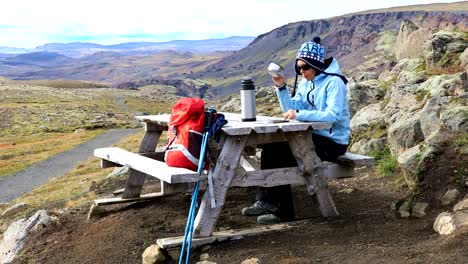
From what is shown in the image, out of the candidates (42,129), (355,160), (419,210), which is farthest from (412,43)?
(42,129)

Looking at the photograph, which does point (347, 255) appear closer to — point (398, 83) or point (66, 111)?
point (398, 83)

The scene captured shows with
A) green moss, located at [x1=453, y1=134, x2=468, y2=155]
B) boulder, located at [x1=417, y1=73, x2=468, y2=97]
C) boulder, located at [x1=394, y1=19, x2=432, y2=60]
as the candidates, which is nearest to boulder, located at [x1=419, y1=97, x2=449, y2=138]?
green moss, located at [x1=453, y1=134, x2=468, y2=155]

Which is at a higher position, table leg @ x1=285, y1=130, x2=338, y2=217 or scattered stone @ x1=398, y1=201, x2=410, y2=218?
Answer: table leg @ x1=285, y1=130, x2=338, y2=217

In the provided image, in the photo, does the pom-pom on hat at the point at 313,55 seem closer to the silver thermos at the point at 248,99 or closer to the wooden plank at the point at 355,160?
the silver thermos at the point at 248,99

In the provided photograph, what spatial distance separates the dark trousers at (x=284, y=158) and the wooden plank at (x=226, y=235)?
1.72ft

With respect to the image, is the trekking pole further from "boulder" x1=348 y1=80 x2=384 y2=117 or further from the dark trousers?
"boulder" x1=348 y1=80 x2=384 y2=117

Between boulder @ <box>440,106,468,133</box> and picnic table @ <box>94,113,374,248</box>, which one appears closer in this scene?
picnic table @ <box>94,113,374,248</box>

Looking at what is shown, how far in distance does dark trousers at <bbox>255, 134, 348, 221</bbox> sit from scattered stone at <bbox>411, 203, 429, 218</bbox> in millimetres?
1260

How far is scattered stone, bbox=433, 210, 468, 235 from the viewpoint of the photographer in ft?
18.9

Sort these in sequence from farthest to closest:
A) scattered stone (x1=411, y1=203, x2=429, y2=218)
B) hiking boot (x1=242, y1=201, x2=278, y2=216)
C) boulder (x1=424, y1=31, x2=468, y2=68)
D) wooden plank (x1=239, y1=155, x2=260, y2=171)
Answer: boulder (x1=424, y1=31, x2=468, y2=68), wooden plank (x1=239, y1=155, x2=260, y2=171), hiking boot (x1=242, y1=201, x2=278, y2=216), scattered stone (x1=411, y1=203, x2=429, y2=218)

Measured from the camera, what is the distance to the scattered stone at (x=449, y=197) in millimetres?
6699

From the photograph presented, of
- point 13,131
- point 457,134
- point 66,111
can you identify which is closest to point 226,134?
point 457,134

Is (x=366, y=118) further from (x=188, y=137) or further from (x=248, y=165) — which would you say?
(x=188, y=137)

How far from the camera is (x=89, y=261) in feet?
23.2
